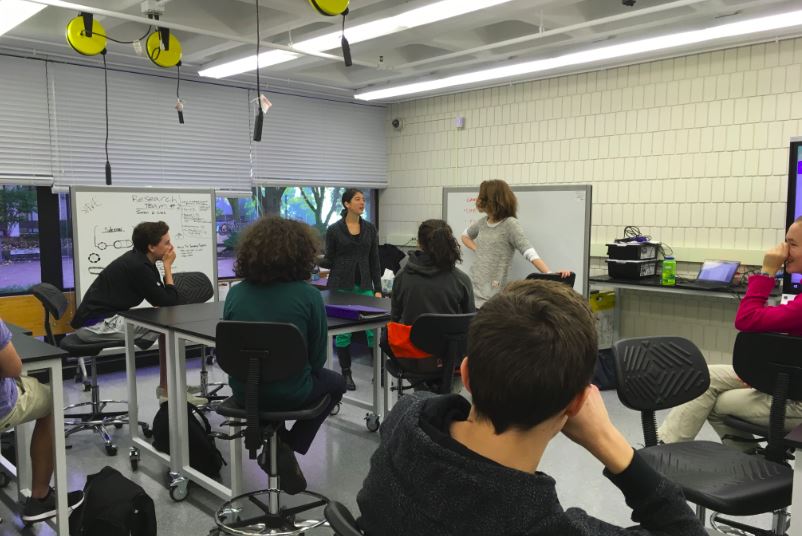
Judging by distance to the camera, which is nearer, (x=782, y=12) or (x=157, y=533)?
(x=157, y=533)

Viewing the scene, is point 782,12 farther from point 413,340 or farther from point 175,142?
point 175,142

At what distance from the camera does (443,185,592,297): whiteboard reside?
5004 millimetres

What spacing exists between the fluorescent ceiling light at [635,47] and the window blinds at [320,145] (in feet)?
3.96

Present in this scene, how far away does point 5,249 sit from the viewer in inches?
208

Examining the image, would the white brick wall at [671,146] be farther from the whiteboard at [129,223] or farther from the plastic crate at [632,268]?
the whiteboard at [129,223]

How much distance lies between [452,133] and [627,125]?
2015mm

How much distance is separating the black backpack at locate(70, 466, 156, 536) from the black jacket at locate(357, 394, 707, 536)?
177 cm

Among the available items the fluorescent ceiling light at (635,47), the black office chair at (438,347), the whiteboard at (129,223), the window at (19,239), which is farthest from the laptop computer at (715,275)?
the window at (19,239)

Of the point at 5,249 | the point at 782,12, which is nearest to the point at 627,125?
the point at 782,12

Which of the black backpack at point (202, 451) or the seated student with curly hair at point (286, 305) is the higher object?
the seated student with curly hair at point (286, 305)

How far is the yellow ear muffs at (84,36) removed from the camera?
404 centimetres

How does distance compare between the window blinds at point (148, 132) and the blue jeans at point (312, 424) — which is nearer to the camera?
the blue jeans at point (312, 424)

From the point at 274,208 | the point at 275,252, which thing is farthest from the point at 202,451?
the point at 274,208

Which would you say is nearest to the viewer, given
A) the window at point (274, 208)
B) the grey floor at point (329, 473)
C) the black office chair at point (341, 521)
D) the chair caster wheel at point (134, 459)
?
the black office chair at point (341, 521)
